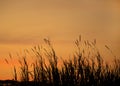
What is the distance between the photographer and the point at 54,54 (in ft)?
42.1

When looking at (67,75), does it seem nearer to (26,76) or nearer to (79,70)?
(79,70)

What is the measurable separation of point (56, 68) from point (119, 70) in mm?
2090

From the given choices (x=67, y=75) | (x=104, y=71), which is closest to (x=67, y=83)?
(x=67, y=75)

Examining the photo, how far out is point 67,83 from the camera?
12.9 metres

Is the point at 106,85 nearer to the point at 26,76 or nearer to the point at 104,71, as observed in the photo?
the point at 104,71

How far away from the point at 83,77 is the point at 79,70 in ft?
0.94

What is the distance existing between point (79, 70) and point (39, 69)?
4.09ft

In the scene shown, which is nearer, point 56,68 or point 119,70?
point 56,68

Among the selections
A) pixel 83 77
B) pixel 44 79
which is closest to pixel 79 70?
pixel 83 77

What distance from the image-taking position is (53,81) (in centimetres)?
1299

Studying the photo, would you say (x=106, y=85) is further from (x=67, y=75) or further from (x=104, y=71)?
(x=67, y=75)

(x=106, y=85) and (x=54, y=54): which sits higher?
(x=54, y=54)

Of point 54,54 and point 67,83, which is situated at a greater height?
point 54,54

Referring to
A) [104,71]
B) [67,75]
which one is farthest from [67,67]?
[104,71]
